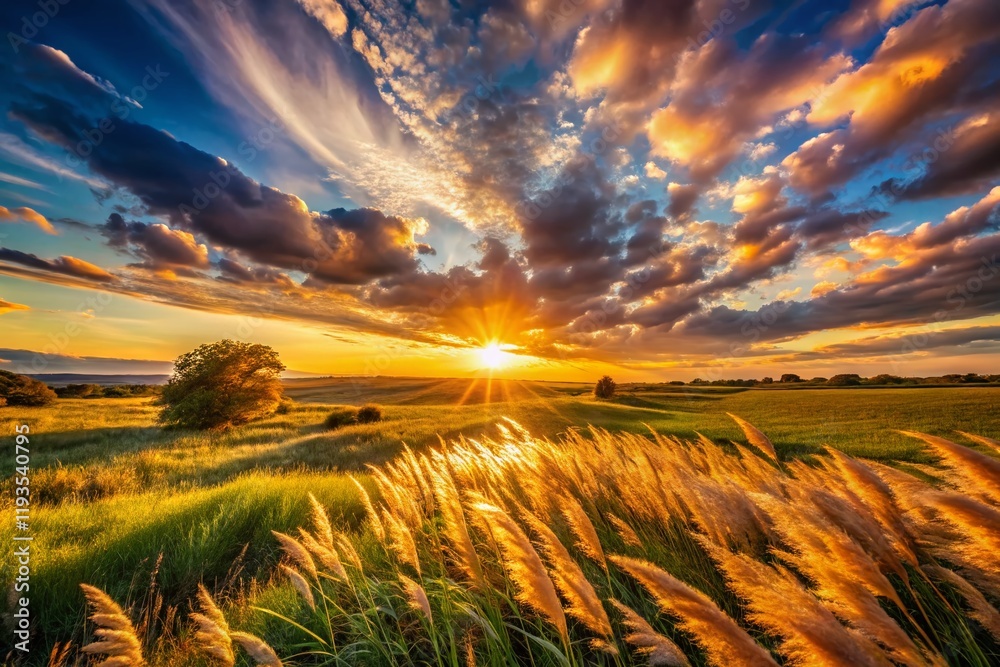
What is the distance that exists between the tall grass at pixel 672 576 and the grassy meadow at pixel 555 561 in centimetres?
2

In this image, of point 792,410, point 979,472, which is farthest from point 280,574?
point 792,410

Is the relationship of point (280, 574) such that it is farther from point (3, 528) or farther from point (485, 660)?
point (3, 528)

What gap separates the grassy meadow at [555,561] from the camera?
4.14 ft

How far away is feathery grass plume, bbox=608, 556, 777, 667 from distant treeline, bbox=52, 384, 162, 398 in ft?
173

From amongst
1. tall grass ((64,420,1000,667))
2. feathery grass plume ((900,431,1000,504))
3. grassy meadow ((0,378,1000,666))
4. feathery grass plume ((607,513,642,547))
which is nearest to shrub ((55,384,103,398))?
grassy meadow ((0,378,1000,666))

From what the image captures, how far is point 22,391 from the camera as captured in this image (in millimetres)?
31328

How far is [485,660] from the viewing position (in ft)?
8.53

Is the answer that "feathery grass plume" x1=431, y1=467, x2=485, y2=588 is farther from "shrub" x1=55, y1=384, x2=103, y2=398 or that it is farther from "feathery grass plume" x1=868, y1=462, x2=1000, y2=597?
"shrub" x1=55, y1=384, x2=103, y2=398

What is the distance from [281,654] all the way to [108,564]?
338cm

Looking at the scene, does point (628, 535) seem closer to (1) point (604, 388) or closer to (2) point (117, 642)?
(2) point (117, 642)

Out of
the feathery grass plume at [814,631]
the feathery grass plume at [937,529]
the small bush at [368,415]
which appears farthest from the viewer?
the small bush at [368,415]

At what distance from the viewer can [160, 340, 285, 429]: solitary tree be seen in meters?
24.8

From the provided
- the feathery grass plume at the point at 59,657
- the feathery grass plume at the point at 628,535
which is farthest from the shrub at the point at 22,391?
the feathery grass plume at the point at 628,535

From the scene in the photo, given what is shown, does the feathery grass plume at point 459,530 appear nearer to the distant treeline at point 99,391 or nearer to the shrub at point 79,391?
the distant treeline at point 99,391
